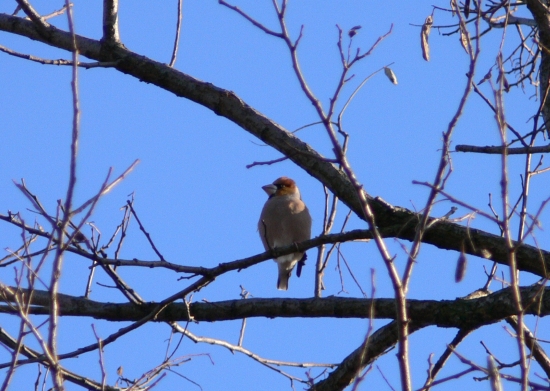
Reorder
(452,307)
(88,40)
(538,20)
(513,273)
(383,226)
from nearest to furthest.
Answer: (513,273)
(452,307)
(383,226)
(538,20)
(88,40)

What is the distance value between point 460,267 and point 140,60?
2.28 m

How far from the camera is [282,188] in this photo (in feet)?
27.3

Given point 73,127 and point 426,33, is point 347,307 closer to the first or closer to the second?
point 426,33

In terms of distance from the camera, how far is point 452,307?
3.46 meters

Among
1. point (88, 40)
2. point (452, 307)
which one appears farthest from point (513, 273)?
point (88, 40)

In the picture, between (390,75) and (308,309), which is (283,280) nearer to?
(308,309)

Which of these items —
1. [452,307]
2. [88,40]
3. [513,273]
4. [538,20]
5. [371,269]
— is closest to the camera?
[513,273]

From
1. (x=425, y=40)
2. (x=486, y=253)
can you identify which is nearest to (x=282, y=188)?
(x=425, y=40)

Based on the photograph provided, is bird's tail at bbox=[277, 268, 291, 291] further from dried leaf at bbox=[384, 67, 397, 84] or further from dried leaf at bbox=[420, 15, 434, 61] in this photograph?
dried leaf at bbox=[384, 67, 397, 84]

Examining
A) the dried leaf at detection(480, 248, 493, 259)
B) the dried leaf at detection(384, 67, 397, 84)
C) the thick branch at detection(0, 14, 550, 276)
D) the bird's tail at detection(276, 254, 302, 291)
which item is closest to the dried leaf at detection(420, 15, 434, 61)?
the dried leaf at detection(384, 67, 397, 84)

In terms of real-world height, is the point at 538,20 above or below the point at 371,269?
above

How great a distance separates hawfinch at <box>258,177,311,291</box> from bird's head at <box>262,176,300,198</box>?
136 mm

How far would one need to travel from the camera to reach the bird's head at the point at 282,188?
827 cm

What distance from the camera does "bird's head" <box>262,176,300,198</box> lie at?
827 centimetres
